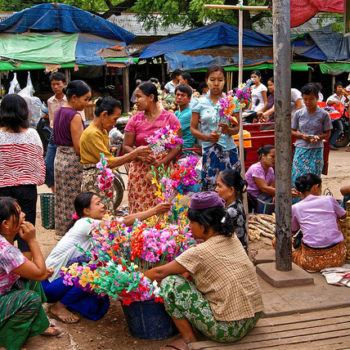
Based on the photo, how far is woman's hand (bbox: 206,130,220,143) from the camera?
4.74m

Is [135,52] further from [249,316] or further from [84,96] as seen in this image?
[249,316]

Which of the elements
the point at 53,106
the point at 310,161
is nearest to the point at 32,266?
the point at 310,161

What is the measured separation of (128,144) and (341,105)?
30.7ft

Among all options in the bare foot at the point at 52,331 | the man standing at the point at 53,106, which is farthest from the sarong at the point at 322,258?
the man standing at the point at 53,106

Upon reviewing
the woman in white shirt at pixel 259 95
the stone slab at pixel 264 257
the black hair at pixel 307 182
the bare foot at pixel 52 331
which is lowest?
the bare foot at pixel 52 331

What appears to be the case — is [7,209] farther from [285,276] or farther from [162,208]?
[285,276]

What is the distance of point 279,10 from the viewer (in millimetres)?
Answer: 3805

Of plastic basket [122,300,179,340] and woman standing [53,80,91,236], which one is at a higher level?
woman standing [53,80,91,236]

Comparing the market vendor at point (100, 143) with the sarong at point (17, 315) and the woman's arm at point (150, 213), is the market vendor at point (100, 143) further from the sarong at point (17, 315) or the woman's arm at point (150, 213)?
the sarong at point (17, 315)

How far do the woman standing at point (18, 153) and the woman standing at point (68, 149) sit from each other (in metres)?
Result: 0.53

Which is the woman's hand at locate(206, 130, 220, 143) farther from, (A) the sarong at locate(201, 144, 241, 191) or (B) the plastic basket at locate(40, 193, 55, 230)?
(B) the plastic basket at locate(40, 193, 55, 230)

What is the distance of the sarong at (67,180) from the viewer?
486 centimetres

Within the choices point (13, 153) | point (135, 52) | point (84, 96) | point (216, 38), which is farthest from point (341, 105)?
point (13, 153)

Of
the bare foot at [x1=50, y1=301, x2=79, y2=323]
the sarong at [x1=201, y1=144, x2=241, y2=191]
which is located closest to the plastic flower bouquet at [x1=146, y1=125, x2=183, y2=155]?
the sarong at [x1=201, y1=144, x2=241, y2=191]
